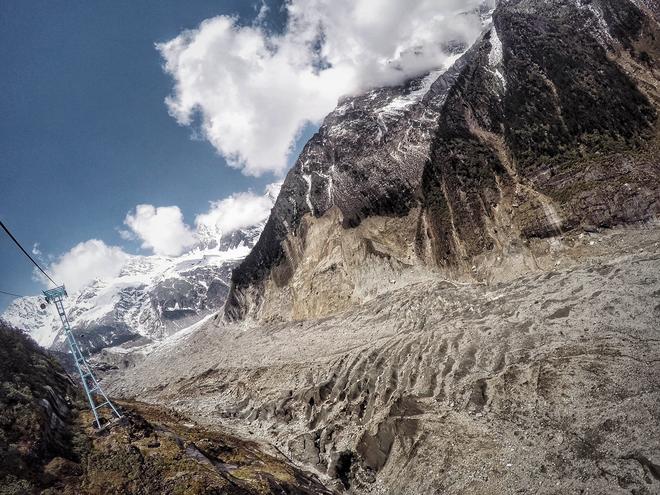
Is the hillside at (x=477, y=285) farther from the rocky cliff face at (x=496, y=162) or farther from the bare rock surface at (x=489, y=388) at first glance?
the rocky cliff face at (x=496, y=162)

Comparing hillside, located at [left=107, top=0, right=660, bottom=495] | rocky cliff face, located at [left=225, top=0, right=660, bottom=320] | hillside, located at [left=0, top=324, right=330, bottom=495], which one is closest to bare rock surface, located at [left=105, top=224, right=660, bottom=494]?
hillside, located at [left=107, top=0, right=660, bottom=495]

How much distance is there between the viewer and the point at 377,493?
79.3 ft

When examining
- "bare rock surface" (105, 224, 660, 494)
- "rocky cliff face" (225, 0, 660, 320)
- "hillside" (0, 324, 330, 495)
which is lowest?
"bare rock surface" (105, 224, 660, 494)

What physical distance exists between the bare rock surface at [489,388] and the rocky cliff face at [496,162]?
6129 millimetres

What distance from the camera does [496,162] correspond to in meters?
60.7

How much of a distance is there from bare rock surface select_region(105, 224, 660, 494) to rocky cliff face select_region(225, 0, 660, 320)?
6.13m

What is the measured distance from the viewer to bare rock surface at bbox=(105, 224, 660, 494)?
20.6 m

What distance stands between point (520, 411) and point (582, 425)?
14.0 feet

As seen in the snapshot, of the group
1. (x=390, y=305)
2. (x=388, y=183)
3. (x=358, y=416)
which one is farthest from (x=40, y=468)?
(x=388, y=183)

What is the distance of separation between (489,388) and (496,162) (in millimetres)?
41178

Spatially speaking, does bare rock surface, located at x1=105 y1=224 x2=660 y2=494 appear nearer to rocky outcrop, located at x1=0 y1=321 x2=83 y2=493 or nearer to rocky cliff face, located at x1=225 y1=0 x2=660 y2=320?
rocky cliff face, located at x1=225 y1=0 x2=660 y2=320

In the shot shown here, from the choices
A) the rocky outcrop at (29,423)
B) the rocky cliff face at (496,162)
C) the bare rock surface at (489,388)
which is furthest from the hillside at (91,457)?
the rocky cliff face at (496,162)

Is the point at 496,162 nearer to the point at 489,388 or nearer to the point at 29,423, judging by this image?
the point at 489,388

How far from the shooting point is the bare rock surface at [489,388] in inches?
812
